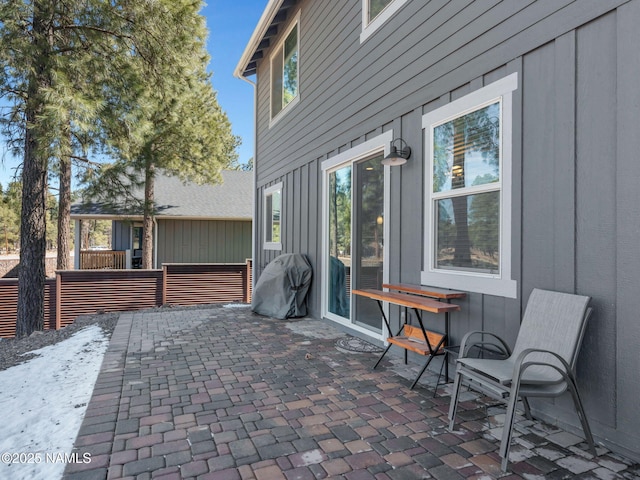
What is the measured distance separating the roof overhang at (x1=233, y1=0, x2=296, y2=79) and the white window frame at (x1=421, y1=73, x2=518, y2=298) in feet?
15.5

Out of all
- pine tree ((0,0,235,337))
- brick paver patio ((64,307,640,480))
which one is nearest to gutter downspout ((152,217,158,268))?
pine tree ((0,0,235,337))

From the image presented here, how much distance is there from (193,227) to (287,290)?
10.4 m

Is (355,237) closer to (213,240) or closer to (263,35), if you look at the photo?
(263,35)

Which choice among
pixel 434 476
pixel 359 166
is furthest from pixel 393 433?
pixel 359 166

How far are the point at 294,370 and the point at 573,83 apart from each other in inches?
116

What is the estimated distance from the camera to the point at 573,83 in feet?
7.97

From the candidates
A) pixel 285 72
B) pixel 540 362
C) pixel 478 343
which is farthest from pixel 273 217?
pixel 540 362

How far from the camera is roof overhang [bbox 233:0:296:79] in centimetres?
697

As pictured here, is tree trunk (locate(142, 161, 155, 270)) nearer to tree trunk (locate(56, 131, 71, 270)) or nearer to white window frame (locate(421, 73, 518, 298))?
tree trunk (locate(56, 131, 71, 270))

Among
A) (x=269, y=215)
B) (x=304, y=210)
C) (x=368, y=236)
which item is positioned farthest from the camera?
(x=269, y=215)

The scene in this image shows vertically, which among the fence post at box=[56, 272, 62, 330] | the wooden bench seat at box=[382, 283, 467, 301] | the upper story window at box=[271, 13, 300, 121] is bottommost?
the fence post at box=[56, 272, 62, 330]

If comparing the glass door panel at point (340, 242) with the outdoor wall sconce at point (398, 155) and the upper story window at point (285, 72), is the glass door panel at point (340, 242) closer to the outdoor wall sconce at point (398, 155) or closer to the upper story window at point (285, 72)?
the outdoor wall sconce at point (398, 155)

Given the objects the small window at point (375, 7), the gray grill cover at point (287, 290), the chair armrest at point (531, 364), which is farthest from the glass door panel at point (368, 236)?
the chair armrest at point (531, 364)

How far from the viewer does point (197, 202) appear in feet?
51.4
